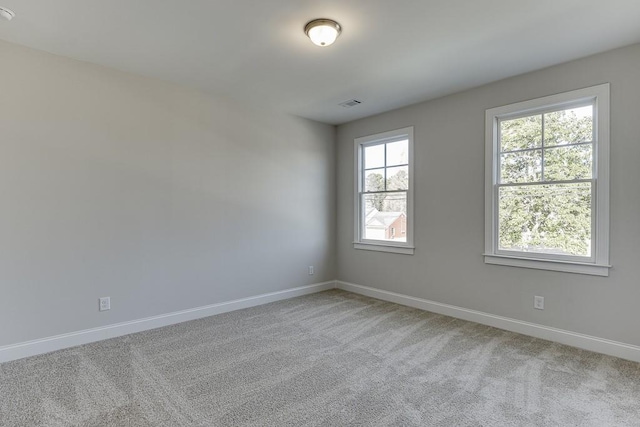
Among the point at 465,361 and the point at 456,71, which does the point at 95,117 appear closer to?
the point at 456,71

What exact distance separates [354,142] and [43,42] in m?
3.66

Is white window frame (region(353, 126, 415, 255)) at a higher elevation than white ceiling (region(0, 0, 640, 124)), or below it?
below

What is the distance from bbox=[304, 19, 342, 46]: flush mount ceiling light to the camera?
239 centimetres

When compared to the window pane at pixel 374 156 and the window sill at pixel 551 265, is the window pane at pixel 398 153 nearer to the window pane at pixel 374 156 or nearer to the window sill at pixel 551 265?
the window pane at pixel 374 156

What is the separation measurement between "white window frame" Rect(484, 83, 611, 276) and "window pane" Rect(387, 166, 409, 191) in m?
1.08

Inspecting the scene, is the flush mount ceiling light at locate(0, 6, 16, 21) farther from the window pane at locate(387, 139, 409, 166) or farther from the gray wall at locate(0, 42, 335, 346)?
the window pane at locate(387, 139, 409, 166)

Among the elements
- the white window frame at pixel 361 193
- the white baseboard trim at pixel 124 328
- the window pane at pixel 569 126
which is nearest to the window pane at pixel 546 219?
the window pane at pixel 569 126

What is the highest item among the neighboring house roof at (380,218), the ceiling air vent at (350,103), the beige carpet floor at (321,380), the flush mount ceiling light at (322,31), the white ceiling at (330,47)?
the white ceiling at (330,47)

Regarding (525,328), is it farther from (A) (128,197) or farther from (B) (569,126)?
(A) (128,197)

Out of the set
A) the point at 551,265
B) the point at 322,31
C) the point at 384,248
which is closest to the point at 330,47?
the point at 322,31

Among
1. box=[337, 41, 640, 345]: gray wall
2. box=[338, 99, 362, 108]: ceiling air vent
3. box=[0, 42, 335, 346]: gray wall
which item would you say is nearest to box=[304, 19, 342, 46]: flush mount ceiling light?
box=[338, 99, 362, 108]: ceiling air vent

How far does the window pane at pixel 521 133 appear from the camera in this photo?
3297 mm

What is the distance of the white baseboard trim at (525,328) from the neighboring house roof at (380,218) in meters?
0.95

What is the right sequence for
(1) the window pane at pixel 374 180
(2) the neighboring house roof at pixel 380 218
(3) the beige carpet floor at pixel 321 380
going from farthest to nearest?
(1) the window pane at pixel 374 180
(2) the neighboring house roof at pixel 380 218
(3) the beige carpet floor at pixel 321 380
